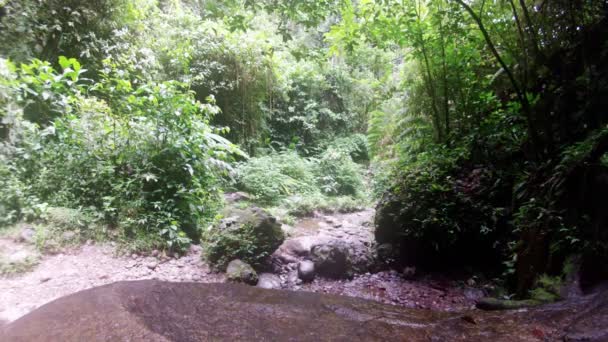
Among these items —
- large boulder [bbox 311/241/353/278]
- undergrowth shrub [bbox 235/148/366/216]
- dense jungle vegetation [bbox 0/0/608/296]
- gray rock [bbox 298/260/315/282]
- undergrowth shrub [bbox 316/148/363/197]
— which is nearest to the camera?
dense jungle vegetation [bbox 0/0/608/296]

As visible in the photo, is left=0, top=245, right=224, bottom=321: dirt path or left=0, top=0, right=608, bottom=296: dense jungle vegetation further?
left=0, top=0, right=608, bottom=296: dense jungle vegetation

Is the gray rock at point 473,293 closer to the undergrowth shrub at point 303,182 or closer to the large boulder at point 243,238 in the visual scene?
the large boulder at point 243,238

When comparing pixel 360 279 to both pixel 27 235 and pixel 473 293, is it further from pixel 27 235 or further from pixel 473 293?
pixel 27 235

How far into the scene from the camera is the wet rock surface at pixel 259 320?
7.32 feet

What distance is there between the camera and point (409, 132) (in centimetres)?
701

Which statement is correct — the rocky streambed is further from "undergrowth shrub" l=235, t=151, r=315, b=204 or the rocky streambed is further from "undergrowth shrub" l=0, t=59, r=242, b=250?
"undergrowth shrub" l=235, t=151, r=315, b=204

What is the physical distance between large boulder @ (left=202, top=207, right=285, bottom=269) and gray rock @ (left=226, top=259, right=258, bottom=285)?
142 millimetres

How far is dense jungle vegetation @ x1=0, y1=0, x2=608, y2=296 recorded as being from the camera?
3.55m

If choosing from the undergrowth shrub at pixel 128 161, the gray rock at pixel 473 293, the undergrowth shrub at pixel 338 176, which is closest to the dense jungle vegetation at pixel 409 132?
the undergrowth shrub at pixel 128 161

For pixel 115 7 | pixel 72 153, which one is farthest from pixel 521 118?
pixel 115 7

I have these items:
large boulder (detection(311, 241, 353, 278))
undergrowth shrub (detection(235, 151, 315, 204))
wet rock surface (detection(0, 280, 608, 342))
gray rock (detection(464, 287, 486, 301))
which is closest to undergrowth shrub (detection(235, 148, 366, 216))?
undergrowth shrub (detection(235, 151, 315, 204))

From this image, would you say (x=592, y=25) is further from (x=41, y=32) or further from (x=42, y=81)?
(x=41, y=32)

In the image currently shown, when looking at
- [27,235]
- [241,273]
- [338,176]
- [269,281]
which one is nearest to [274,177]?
[338,176]

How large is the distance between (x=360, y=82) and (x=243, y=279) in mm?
10938
